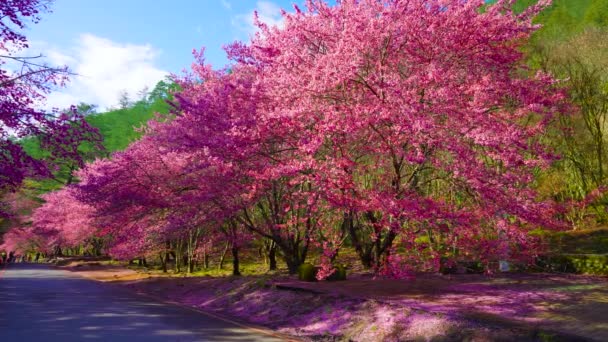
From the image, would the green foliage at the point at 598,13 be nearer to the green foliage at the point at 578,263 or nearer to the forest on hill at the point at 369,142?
the green foliage at the point at 578,263

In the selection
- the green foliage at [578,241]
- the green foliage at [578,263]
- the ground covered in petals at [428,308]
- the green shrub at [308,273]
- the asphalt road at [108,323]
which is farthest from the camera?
the green foliage at [578,241]

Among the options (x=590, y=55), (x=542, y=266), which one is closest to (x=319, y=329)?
(x=542, y=266)

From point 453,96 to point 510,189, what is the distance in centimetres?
265

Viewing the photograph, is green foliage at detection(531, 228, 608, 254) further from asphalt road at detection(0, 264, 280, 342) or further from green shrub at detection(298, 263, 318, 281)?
asphalt road at detection(0, 264, 280, 342)

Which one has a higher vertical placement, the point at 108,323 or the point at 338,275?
the point at 338,275

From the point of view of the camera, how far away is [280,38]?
14156 mm

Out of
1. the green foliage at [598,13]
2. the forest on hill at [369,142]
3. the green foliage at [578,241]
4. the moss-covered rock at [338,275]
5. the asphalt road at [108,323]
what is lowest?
the asphalt road at [108,323]

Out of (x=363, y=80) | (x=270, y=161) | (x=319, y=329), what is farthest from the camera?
(x=270, y=161)

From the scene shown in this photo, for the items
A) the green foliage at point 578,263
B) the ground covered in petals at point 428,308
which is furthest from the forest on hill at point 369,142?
the green foliage at point 578,263

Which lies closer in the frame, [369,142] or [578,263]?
[369,142]

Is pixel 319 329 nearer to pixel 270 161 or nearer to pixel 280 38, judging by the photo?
pixel 270 161

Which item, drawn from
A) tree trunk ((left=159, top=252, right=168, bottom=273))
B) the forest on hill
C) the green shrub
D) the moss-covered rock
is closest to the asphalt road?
the forest on hill

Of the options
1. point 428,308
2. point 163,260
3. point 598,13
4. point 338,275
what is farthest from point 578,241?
point 163,260

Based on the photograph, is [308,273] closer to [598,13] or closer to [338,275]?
[338,275]
